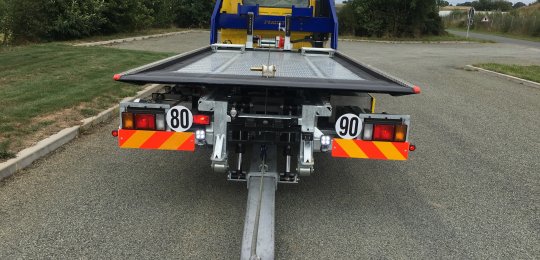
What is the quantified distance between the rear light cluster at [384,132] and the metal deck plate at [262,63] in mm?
566

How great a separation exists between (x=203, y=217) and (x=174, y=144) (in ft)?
2.24

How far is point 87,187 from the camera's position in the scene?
4.79 metres

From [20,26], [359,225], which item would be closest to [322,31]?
[359,225]

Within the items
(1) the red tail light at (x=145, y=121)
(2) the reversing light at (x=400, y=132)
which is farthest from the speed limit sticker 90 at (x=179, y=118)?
(2) the reversing light at (x=400, y=132)

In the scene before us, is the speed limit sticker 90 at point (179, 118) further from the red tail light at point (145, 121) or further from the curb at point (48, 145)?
the curb at point (48, 145)

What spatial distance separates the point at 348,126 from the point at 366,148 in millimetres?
249

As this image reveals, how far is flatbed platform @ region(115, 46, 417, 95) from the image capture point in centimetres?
385

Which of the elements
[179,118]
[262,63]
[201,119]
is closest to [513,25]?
[262,63]

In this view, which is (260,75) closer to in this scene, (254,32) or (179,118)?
(179,118)

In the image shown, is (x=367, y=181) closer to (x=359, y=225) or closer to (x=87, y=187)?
(x=359, y=225)

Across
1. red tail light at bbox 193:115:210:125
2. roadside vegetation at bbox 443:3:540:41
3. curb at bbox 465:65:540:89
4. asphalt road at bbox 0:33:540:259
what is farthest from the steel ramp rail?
roadside vegetation at bbox 443:3:540:41

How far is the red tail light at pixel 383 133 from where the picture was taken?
4098 millimetres

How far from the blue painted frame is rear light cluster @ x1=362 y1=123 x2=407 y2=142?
14.4 feet

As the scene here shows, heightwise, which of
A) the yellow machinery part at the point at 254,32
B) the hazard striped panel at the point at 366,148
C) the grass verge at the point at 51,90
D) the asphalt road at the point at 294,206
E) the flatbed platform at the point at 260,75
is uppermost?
the yellow machinery part at the point at 254,32
